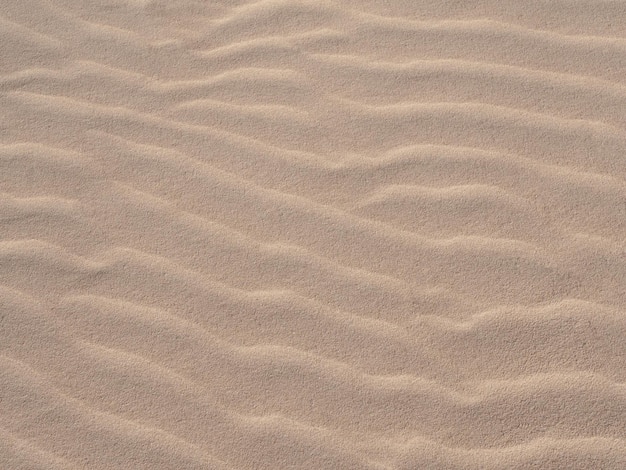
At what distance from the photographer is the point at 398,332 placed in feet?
8.14

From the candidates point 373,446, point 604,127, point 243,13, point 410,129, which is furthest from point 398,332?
point 243,13

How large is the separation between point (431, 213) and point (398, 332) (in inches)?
16.0

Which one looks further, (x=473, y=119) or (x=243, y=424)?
(x=473, y=119)

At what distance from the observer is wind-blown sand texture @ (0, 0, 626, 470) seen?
2.35 m

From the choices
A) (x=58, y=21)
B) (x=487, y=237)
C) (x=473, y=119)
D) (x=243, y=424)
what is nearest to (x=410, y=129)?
Result: (x=473, y=119)

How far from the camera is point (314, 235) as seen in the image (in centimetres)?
271

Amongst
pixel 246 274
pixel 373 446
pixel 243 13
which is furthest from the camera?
pixel 243 13

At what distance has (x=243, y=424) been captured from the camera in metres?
2.37

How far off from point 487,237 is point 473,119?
441 mm

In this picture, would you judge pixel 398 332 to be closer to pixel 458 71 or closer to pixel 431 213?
pixel 431 213

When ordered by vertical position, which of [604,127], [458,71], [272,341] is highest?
[458,71]

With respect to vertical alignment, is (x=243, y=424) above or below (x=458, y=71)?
below

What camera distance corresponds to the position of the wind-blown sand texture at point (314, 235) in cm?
235

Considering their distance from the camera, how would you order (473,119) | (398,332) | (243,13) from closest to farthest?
1. (398,332)
2. (473,119)
3. (243,13)
